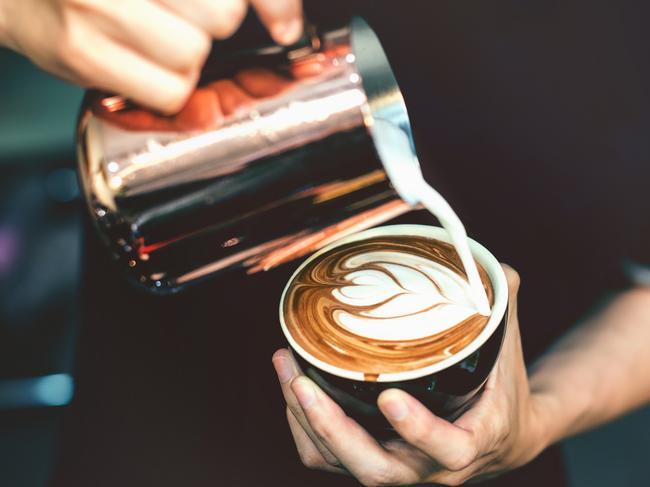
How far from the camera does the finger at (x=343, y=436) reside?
0.68 meters

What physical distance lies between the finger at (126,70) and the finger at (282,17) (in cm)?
9

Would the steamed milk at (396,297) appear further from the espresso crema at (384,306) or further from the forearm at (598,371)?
the forearm at (598,371)

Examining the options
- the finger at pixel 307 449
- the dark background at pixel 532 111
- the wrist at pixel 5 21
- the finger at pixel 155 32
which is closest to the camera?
the finger at pixel 155 32

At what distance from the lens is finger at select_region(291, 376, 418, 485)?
676 mm

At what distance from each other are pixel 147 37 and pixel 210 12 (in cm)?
5

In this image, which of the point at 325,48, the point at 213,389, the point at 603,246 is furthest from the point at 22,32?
the point at 603,246

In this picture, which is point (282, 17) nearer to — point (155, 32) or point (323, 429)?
point (155, 32)

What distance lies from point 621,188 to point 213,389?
788mm

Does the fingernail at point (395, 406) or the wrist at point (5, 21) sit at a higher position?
the wrist at point (5, 21)

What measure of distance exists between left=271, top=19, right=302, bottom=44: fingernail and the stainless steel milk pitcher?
0.01 metres

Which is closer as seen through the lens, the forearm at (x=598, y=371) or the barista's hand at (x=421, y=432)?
the barista's hand at (x=421, y=432)

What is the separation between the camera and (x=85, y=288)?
1.16 meters

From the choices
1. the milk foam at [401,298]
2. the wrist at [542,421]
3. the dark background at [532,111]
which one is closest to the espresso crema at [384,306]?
the milk foam at [401,298]

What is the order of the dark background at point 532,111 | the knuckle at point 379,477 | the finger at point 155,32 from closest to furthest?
the finger at point 155,32 → the knuckle at point 379,477 → the dark background at point 532,111
